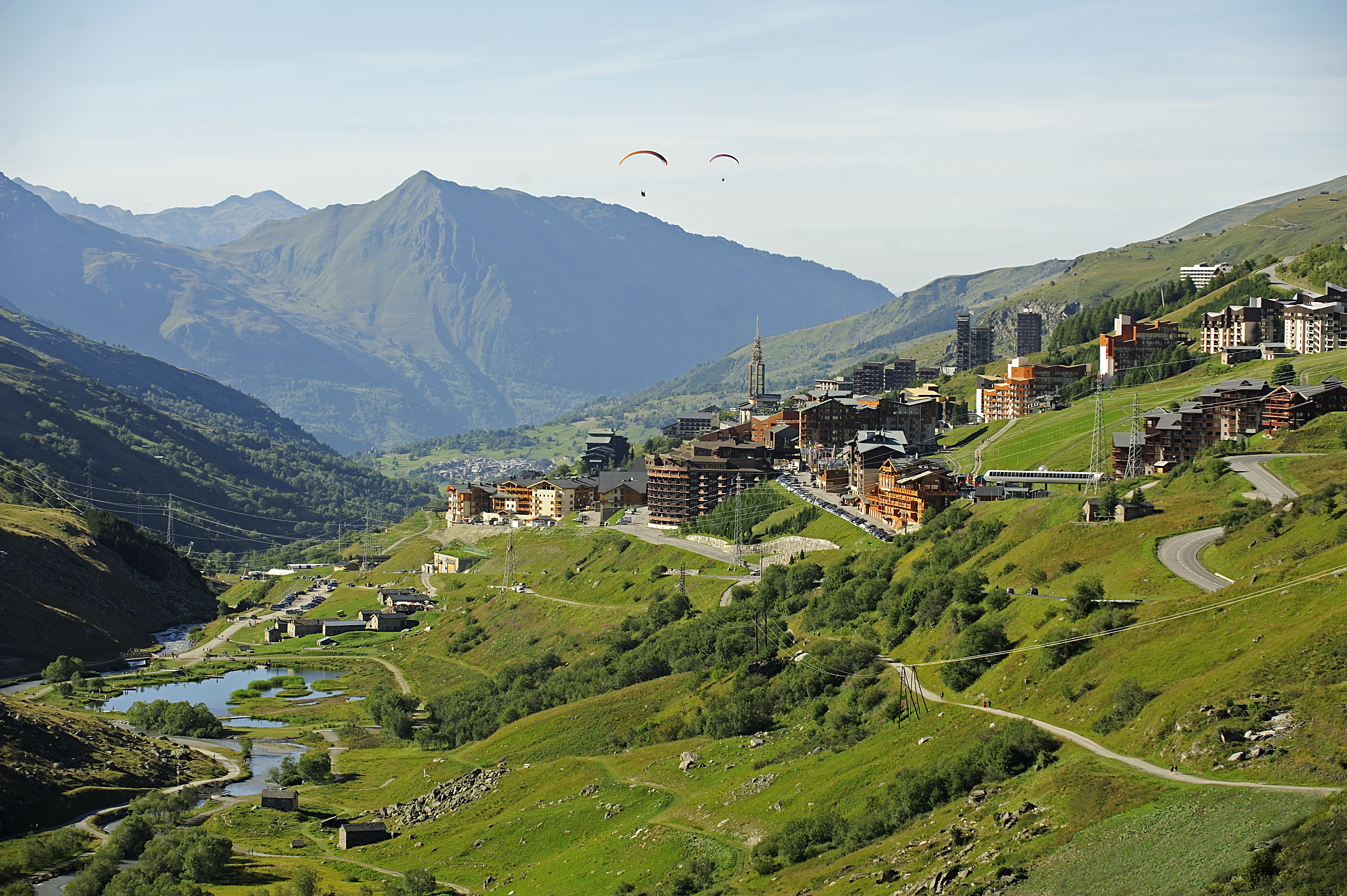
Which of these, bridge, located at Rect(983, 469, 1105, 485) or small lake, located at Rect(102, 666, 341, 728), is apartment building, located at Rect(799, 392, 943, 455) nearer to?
bridge, located at Rect(983, 469, 1105, 485)

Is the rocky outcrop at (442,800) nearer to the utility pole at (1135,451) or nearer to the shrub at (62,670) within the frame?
the shrub at (62,670)

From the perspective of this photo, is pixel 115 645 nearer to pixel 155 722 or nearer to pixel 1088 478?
pixel 155 722

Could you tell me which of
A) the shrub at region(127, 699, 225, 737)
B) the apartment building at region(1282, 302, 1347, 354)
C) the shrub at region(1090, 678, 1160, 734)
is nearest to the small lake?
the shrub at region(127, 699, 225, 737)

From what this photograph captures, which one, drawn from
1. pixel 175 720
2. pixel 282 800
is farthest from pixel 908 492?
pixel 175 720

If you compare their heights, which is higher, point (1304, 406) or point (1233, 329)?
point (1233, 329)

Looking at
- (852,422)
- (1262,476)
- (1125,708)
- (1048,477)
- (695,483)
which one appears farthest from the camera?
(852,422)

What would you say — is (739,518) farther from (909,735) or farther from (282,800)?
(909,735)

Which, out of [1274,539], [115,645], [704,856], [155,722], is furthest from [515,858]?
[115,645]
